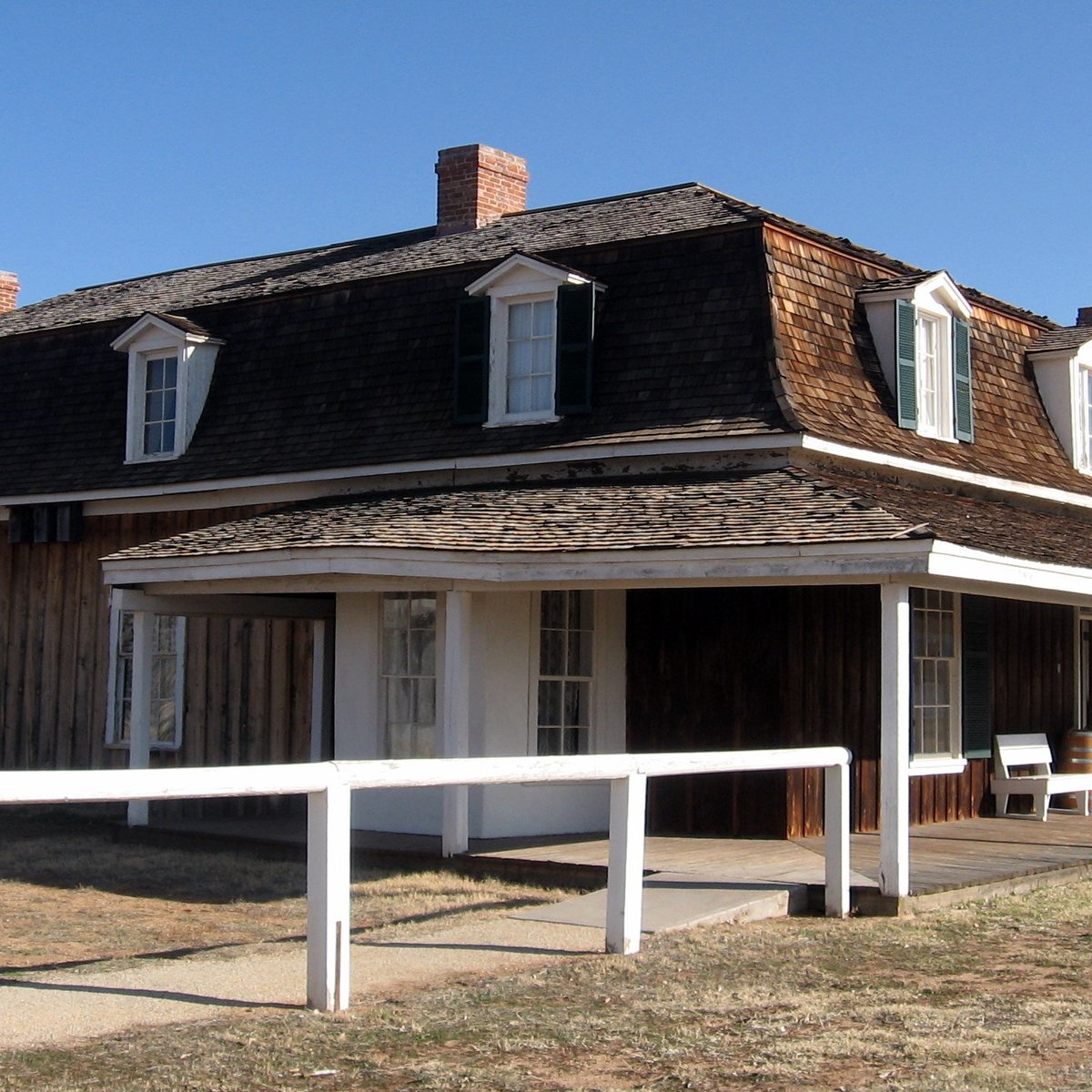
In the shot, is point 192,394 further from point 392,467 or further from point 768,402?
point 768,402

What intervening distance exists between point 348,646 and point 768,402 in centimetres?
425

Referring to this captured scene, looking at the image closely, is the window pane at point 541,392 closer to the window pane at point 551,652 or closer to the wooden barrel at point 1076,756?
the window pane at point 551,652

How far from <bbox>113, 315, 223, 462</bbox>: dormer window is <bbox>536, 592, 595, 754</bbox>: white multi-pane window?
5.52 metres

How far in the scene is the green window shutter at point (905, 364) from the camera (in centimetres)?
1519

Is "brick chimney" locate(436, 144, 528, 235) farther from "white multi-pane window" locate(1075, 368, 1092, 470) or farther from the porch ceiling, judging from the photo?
"white multi-pane window" locate(1075, 368, 1092, 470)

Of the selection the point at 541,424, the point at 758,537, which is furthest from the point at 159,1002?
the point at 541,424

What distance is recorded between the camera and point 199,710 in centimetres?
1706

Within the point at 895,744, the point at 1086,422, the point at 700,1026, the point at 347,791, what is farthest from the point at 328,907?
the point at 1086,422

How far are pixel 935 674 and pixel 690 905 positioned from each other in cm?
587

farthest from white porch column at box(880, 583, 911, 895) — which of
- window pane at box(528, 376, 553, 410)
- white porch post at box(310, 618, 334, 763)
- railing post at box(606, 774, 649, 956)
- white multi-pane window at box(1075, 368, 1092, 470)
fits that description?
white multi-pane window at box(1075, 368, 1092, 470)

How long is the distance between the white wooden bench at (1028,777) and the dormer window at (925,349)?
9.98 feet

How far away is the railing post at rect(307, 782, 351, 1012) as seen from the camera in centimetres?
Answer: 684

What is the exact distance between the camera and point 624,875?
27.4ft

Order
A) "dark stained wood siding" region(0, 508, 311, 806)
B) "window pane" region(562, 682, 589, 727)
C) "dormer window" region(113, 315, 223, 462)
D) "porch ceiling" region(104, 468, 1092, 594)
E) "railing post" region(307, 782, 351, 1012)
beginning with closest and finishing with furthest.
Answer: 1. "railing post" region(307, 782, 351, 1012)
2. "porch ceiling" region(104, 468, 1092, 594)
3. "window pane" region(562, 682, 589, 727)
4. "dark stained wood siding" region(0, 508, 311, 806)
5. "dormer window" region(113, 315, 223, 462)
